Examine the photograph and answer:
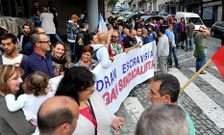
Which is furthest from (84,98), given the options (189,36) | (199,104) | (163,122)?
(189,36)

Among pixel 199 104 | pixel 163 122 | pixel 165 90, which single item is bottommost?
pixel 199 104

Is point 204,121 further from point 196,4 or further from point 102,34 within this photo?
point 196,4

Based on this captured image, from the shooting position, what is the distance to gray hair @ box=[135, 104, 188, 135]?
171cm

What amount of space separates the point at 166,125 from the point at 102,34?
494 centimetres

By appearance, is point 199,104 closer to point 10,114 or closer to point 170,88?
point 170,88

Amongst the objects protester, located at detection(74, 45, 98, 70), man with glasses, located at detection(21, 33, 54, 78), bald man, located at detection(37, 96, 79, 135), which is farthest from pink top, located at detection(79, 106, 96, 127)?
protester, located at detection(74, 45, 98, 70)

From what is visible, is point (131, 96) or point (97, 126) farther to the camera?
point (131, 96)

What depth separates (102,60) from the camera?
243 inches

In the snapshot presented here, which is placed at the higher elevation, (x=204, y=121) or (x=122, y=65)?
(x=122, y=65)

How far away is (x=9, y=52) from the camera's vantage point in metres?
4.93

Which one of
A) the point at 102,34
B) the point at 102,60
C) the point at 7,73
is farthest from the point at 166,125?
the point at 102,34

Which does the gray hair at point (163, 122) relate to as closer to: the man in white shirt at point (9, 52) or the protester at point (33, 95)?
the protester at point (33, 95)

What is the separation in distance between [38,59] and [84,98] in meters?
1.83

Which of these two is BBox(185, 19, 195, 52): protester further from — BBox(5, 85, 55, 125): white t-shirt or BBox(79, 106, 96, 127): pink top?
BBox(79, 106, 96, 127): pink top
